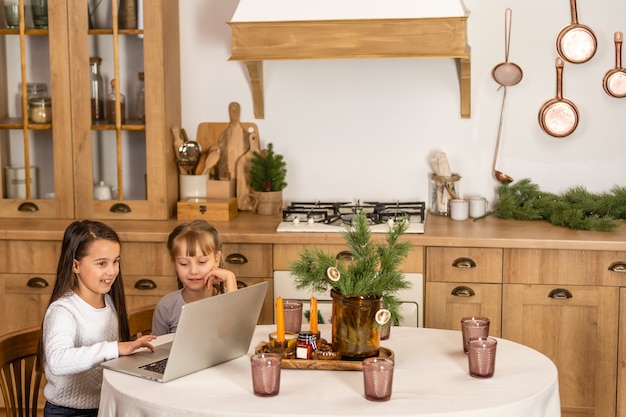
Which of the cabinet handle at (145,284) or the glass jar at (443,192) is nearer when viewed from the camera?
the cabinet handle at (145,284)

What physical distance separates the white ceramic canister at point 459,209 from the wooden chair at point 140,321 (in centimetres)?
150

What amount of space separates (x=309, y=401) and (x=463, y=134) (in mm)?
2258

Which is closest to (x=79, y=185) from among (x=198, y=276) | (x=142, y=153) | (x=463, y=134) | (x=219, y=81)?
(x=142, y=153)

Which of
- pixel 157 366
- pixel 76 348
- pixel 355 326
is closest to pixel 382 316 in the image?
pixel 355 326

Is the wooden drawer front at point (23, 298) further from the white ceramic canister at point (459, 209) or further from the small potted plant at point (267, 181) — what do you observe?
the white ceramic canister at point (459, 209)

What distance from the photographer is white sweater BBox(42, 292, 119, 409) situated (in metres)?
2.27

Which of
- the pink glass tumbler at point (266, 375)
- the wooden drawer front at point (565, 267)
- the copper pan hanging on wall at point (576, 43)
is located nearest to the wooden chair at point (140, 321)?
the pink glass tumbler at point (266, 375)

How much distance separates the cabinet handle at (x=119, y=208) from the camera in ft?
12.7

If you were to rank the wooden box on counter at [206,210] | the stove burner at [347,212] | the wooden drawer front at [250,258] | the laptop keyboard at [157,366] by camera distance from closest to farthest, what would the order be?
the laptop keyboard at [157,366] < the wooden drawer front at [250,258] < the stove burner at [347,212] < the wooden box on counter at [206,210]

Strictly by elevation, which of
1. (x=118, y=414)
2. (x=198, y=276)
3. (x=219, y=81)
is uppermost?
(x=219, y=81)

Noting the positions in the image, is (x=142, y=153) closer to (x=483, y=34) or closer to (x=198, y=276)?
(x=198, y=276)

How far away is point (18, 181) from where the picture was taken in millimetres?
3928

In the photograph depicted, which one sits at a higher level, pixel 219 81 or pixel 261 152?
pixel 219 81

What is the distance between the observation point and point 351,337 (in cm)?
224
